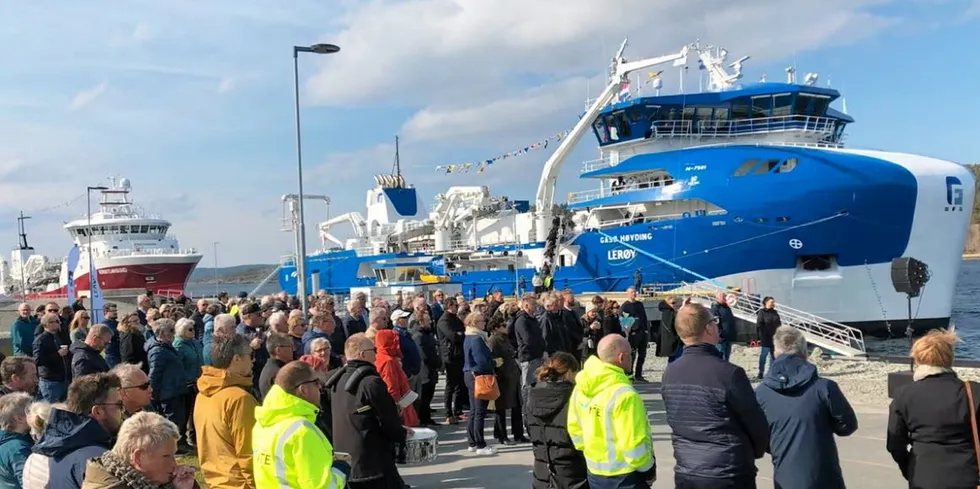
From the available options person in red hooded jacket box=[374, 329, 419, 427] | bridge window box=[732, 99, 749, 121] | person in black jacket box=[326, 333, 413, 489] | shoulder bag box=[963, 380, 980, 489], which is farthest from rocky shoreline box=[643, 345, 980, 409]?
bridge window box=[732, 99, 749, 121]

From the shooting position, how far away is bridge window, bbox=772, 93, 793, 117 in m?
26.0

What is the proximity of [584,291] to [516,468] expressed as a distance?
19.2 m

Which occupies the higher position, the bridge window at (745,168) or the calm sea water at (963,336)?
the bridge window at (745,168)

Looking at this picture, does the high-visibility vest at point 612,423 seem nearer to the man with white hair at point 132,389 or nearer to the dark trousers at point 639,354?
the man with white hair at point 132,389

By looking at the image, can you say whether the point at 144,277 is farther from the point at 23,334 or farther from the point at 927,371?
the point at 927,371

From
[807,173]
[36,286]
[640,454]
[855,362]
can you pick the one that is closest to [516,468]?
[640,454]

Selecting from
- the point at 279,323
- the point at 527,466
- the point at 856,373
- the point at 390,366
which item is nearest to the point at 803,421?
the point at 390,366

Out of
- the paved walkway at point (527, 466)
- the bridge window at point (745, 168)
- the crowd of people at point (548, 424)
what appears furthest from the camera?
the bridge window at point (745, 168)

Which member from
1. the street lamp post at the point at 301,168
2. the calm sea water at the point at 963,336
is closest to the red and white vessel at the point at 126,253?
the calm sea water at the point at 963,336

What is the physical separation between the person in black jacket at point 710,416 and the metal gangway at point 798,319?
1406 centimetres

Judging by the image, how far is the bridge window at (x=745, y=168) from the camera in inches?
914

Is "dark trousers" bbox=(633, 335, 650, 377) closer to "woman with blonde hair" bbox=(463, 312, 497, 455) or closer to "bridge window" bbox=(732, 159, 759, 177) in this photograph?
"woman with blonde hair" bbox=(463, 312, 497, 455)

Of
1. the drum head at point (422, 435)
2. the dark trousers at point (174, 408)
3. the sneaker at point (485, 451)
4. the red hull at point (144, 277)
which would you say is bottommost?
the sneaker at point (485, 451)

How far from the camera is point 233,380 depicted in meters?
4.43
